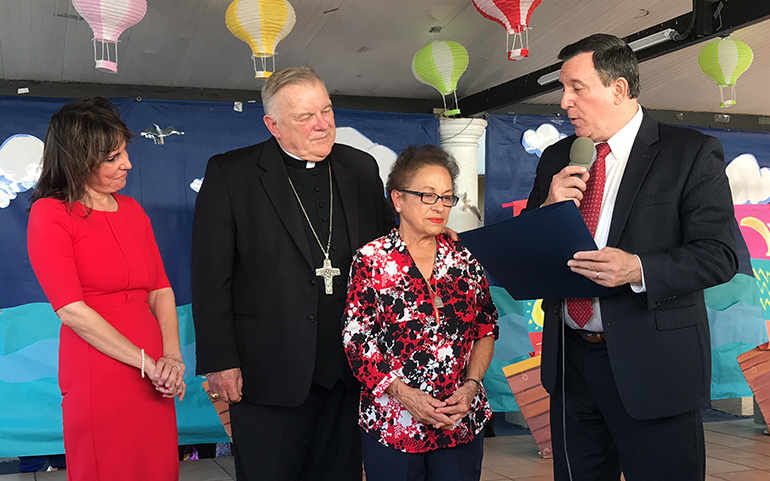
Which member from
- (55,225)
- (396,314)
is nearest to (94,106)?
(55,225)

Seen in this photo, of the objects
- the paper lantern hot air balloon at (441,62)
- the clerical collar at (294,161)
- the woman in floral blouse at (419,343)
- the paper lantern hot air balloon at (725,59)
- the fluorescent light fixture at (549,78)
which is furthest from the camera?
the paper lantern hot air balloon at (725,59)

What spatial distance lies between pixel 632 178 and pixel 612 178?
89mm

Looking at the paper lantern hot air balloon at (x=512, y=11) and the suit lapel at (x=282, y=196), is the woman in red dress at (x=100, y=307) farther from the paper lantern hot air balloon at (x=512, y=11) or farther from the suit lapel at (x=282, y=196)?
the paper lantern hot air balloon at (x=512, y=11)

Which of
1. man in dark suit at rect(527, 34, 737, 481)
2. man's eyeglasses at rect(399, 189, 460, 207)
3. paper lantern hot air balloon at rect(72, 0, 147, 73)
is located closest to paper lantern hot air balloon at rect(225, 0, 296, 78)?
paper lantern hot air balloon at rect(72, 0, 147, 73)

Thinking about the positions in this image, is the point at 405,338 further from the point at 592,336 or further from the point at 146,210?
the point at 146,210

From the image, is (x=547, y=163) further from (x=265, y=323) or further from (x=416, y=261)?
(x=265, y=323)

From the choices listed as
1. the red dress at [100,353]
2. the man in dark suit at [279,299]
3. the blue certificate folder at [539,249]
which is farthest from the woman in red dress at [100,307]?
the blue certificate folder at [539,249]

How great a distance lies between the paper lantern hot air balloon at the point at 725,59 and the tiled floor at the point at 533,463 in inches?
99.8

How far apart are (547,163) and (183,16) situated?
3.39m

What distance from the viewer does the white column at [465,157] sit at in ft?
18.8

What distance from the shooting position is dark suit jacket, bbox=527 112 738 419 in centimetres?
197

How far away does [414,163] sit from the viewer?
237 cm

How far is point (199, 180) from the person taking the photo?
5117mm

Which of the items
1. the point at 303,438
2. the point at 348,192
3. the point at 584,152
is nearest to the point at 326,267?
the point at 348,192
